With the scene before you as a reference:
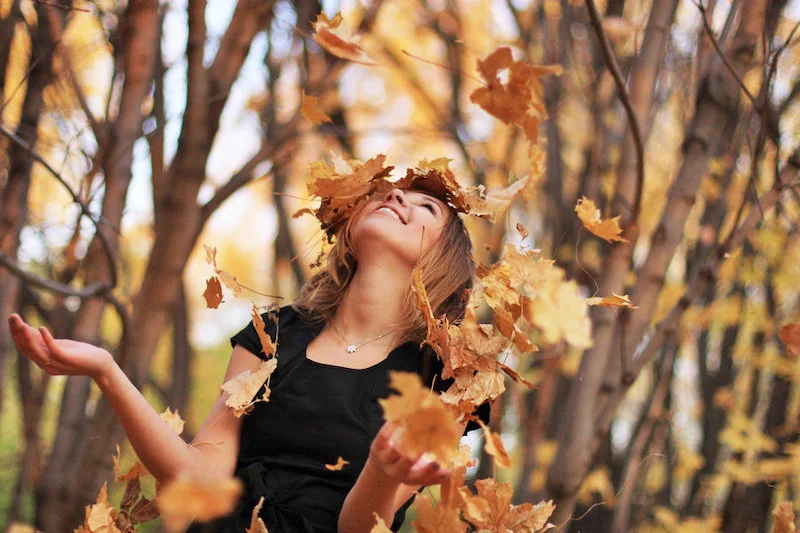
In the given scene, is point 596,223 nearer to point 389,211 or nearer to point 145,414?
point 389,211

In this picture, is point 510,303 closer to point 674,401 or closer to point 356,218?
point 356,218

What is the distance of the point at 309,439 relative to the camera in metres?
1.71

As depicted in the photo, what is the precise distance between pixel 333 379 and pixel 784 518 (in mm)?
881

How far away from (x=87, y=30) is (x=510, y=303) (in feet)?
14.8

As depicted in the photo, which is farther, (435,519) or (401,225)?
(401,225)

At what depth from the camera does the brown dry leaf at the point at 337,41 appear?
1.51m

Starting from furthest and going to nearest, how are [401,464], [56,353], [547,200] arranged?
1. [547,200]
2. [56,353]
3. [401,464]

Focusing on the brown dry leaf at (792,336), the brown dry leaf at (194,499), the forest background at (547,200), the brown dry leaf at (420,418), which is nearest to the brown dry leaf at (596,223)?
the forest background at (547,200)

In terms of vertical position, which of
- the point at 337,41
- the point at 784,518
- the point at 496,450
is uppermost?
the point at 337,41

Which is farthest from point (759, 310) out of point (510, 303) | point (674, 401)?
point (510, 303)

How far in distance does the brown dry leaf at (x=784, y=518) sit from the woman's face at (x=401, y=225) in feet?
2.76

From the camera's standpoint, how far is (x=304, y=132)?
351 cm

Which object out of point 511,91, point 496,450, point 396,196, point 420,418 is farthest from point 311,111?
point 420,418

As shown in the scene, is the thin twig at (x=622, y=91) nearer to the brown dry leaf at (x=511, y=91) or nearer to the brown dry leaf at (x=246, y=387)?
the brown dry leaf at (x=511, y=91)
